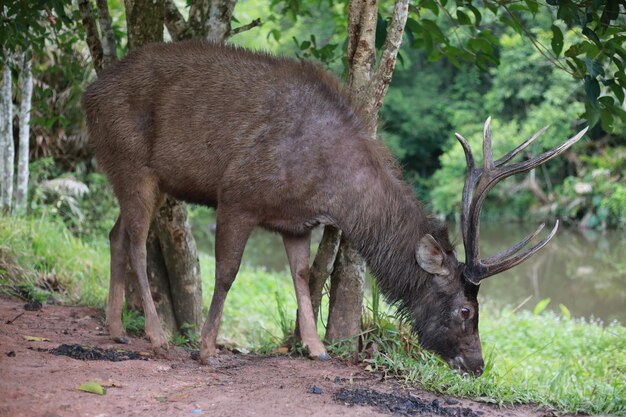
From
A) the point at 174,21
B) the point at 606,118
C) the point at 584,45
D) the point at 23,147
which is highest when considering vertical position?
the point at 174,21

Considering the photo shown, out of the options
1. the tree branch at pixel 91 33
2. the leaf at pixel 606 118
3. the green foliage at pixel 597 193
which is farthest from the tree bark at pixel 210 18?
the green foliage at pixel 597 193

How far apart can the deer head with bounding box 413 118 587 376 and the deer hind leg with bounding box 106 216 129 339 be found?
2.33 metres

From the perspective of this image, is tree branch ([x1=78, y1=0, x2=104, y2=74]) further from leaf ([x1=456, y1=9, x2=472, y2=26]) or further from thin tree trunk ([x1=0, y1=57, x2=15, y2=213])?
leaf ([x1=456, y1=9, x2=472, y2=26])

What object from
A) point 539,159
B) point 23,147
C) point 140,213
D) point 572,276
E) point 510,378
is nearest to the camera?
point 539,159

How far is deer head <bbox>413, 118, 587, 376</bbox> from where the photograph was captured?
5094 mm

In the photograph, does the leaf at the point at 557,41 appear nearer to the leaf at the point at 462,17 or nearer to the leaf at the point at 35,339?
the leaf at the point at 462,17

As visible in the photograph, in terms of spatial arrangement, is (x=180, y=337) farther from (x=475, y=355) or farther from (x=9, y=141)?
(x=9, y=141)

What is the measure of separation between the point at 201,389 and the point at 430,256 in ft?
5.73

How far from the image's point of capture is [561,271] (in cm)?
1839

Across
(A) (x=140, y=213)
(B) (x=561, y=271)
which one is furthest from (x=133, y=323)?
(B) (x=561, y=271)

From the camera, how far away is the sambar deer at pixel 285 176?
17.3ft

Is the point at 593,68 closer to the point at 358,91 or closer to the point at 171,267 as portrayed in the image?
the point at 358,91

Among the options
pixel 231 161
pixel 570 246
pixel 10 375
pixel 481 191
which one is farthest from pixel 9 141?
pixel 570 246

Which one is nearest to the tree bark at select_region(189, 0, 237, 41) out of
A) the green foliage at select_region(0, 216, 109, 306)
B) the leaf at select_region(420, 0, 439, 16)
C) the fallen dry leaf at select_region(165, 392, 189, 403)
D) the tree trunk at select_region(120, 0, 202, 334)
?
the tree trunk at select_region(120, 0, 202, 334)
